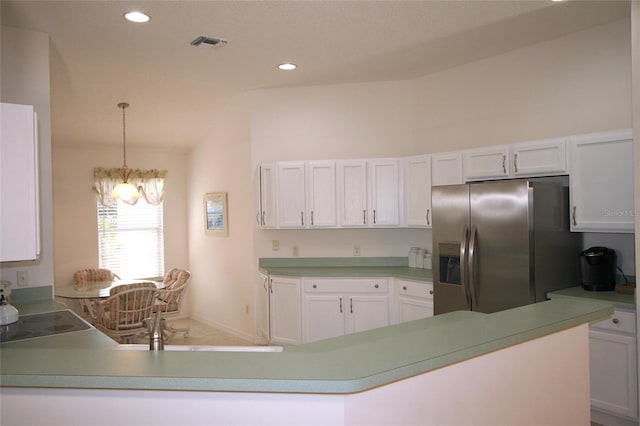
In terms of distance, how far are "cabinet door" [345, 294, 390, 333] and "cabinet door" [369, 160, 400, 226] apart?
74 cm

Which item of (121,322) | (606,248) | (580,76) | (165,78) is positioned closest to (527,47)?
(580,76)

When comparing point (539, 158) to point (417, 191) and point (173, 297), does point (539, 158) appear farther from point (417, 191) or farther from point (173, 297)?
point (173, 297)

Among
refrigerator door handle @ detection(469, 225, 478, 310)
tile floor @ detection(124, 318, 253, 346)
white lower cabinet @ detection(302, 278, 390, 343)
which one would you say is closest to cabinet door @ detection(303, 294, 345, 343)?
white lower cabinet @ detection(302, 278, 390, 343)

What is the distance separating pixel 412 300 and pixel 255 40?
256 cm

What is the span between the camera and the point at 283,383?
4.31 ft

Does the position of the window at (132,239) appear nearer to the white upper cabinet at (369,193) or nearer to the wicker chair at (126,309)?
the wicker chair at (126,309)

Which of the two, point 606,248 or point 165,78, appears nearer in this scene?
point 606,248

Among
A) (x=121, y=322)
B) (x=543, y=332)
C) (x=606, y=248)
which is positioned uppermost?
(x=606, y=248)

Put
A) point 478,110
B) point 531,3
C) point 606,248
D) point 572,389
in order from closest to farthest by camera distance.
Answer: point 572,389, point 531,3, point 606,248, point 478,110

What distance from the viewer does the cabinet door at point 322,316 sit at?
177 inches

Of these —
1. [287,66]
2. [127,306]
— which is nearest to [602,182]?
[287,66]

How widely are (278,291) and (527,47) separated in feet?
10.4

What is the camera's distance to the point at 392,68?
4504 mm

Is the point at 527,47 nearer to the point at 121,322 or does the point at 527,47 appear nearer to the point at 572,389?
the point at 572,389
